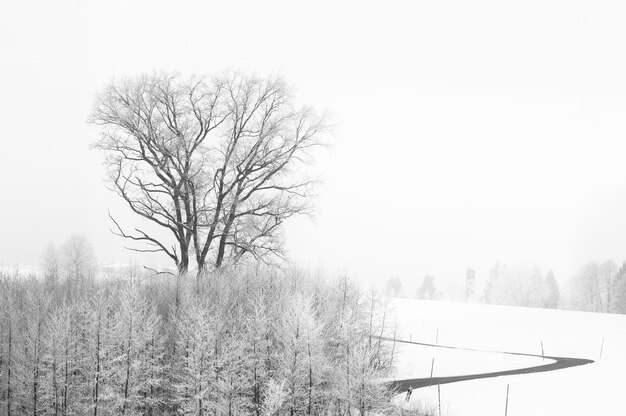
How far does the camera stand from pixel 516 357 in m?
50.0

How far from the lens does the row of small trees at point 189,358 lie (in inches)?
1232

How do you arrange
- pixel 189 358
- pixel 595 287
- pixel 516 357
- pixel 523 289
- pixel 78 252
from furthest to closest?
pixel 523 289 < pixel 595 287 < pixel 78 252 < pixel 516 357 < pixel 189 358

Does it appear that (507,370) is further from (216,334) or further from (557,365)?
(216,334)

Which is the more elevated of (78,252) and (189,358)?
(78,252)

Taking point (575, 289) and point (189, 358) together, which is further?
point (575, 289)

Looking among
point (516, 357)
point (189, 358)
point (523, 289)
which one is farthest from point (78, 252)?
point (523, 289)

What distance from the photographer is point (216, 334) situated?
3419 cm

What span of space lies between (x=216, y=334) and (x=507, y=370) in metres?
23.9

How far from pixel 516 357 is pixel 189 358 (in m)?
32.0

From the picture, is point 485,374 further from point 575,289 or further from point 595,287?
point 575,289

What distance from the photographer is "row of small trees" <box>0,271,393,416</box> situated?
3128 centimetres

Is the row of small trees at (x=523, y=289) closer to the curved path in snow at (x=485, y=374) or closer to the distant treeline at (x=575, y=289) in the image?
the distant treeline at (x=575, y=289)

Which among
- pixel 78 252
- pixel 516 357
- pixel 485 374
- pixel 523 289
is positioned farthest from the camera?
pixel 523 289

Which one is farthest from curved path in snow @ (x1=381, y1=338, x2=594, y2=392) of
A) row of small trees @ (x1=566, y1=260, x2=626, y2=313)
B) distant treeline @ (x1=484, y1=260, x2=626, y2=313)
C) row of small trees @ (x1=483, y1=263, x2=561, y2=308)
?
row of small trees @ (x1=483, y1=263, x2=561, y2=308)
